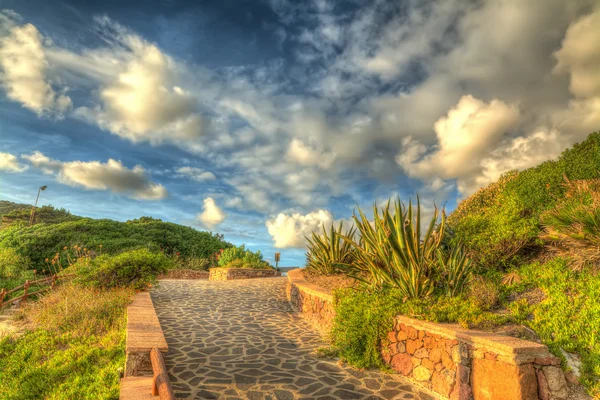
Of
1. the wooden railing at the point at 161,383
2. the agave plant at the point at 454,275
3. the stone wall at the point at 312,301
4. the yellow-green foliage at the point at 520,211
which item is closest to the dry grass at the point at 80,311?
the stone wall at the point at 312,301

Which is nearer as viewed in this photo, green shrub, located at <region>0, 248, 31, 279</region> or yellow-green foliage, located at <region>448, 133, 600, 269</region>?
yellow-green foliage, located at <region>448, 133, 600, 269</region>

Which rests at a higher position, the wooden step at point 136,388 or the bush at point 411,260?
the bush at point 411,260

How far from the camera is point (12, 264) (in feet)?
58.6

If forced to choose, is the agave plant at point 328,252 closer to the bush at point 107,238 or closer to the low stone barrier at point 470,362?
the low stone barrier at point 470,362

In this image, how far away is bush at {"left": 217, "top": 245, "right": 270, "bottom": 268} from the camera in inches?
696

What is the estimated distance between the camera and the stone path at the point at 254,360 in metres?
4.46

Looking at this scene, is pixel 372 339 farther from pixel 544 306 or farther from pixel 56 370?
pixel 56 370

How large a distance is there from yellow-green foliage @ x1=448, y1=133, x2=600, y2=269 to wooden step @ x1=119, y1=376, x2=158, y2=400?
6175mm

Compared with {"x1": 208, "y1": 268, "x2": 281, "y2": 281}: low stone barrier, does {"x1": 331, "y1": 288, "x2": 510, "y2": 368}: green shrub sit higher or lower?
lower

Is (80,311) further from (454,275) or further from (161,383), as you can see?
(454,275)

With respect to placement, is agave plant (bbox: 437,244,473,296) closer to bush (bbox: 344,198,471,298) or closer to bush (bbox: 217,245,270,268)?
bush (bbox: 344,198,471,298)

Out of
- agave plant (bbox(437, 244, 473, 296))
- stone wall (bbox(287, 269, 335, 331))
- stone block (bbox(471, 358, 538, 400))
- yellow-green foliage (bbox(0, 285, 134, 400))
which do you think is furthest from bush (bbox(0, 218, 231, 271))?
stone block (bbox(471, 358, 538, 400))

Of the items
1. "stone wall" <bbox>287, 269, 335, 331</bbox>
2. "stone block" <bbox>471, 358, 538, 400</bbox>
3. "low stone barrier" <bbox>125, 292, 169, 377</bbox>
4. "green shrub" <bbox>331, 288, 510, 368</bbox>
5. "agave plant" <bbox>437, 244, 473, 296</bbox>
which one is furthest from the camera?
"stone wall" <bbox>287, 269, 335, 331</bbox>

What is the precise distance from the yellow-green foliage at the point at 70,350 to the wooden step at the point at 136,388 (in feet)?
2.57
